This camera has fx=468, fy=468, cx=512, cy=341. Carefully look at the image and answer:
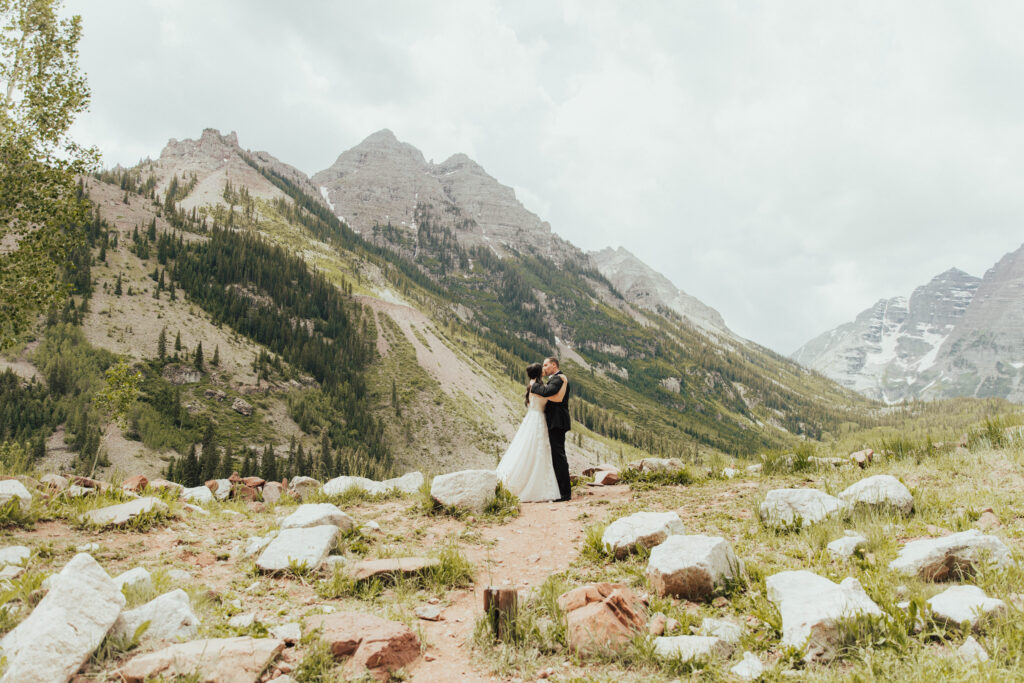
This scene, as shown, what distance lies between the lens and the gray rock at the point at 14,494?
845 centimetres

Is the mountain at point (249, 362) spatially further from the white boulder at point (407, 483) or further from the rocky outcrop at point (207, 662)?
the rocky outcrop at point (207, 662)

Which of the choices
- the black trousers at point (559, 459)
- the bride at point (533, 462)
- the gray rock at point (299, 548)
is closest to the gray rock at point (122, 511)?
the gray rock at point (299, 548)

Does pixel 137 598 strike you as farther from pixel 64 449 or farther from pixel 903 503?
pixel 64 449

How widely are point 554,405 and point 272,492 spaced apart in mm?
9910

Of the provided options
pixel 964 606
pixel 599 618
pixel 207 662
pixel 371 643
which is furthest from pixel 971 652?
pixel 207 662

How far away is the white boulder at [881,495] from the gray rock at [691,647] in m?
4.96

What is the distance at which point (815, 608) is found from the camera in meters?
4.41

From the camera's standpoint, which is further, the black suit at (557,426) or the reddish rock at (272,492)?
the reddish rock at (272,492)

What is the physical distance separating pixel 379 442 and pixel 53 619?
79.9 metres

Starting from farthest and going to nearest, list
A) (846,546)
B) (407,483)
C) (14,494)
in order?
(407,483)
(14,494)
(846,546)

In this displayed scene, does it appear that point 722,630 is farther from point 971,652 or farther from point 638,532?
point 638,532

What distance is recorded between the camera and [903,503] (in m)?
7.46

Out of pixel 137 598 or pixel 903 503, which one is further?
pixel 903 503

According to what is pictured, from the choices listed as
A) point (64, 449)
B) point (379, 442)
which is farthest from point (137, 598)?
point (379, 442)
